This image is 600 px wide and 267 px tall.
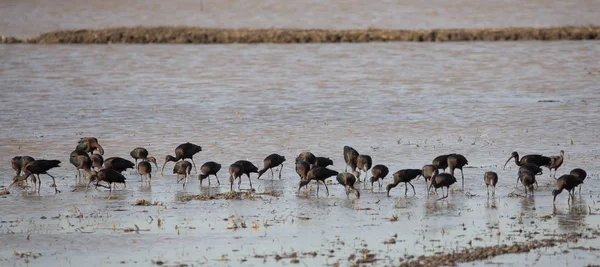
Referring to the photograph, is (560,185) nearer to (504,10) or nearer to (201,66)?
(201,66)

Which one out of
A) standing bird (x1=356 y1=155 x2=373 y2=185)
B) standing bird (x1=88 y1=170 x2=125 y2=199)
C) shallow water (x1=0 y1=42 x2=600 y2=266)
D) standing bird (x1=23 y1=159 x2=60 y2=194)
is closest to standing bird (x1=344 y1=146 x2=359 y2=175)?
standing bird (x1=356 y1=155 x2=373 y2=185)

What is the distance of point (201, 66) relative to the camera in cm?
3070

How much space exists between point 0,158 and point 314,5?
36.6 metres

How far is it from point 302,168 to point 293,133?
516cm

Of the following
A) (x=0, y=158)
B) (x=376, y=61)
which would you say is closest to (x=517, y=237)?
(x=0, y=158)

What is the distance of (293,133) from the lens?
1800 centimetres

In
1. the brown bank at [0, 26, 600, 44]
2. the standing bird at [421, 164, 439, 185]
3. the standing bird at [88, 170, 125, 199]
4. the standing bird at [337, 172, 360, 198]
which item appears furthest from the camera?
the brown bank at [0, 26, 600, 44]

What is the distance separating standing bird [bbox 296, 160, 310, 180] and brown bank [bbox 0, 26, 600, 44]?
24.8 m

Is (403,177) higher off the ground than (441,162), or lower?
lower

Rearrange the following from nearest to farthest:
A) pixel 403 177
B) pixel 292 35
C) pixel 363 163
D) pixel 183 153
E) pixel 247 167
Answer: pixel 403 177
pixel 247 167
pixel 363 163
pixel 183 153
pixel 292 35

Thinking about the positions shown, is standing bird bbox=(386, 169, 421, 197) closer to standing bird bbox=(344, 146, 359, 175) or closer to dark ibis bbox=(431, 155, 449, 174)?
dark ibis bbox=(431, 155, 449, 174)

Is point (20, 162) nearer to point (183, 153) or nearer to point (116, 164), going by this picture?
point (116, 164)

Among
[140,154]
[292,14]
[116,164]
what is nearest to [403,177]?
[116,164]

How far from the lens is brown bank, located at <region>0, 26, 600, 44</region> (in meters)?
36.9
